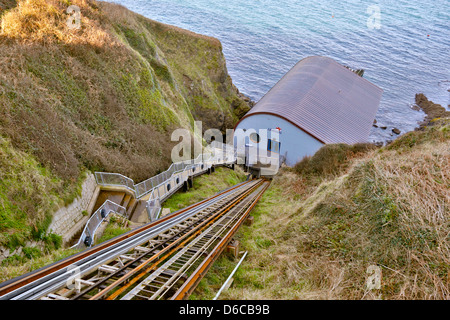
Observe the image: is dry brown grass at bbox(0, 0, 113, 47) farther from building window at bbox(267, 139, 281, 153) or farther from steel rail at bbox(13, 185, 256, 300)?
building window at bbox(267, 139, 281, 153)

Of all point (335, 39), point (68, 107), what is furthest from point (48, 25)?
point (335, 39)

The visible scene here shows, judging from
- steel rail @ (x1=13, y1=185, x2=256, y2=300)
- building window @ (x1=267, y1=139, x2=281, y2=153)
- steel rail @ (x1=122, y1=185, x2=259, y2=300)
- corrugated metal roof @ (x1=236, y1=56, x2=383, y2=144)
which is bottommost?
building window @ (x1=267, y1=139, x2=281, y2=153)

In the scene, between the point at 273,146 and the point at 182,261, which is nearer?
the point at 182,261

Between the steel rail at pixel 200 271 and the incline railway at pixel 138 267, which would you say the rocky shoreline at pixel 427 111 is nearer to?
the steel rail at pixel 200 271

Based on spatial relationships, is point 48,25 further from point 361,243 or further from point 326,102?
point 326,102

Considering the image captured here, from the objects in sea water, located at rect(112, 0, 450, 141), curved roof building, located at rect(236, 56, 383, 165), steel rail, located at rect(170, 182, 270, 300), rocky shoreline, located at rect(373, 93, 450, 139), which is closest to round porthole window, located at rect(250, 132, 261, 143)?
curved roof building, located at rect(236, 56, 383, 165)

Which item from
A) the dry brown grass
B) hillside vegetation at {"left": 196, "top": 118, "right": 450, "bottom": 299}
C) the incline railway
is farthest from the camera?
the dry brown grass
